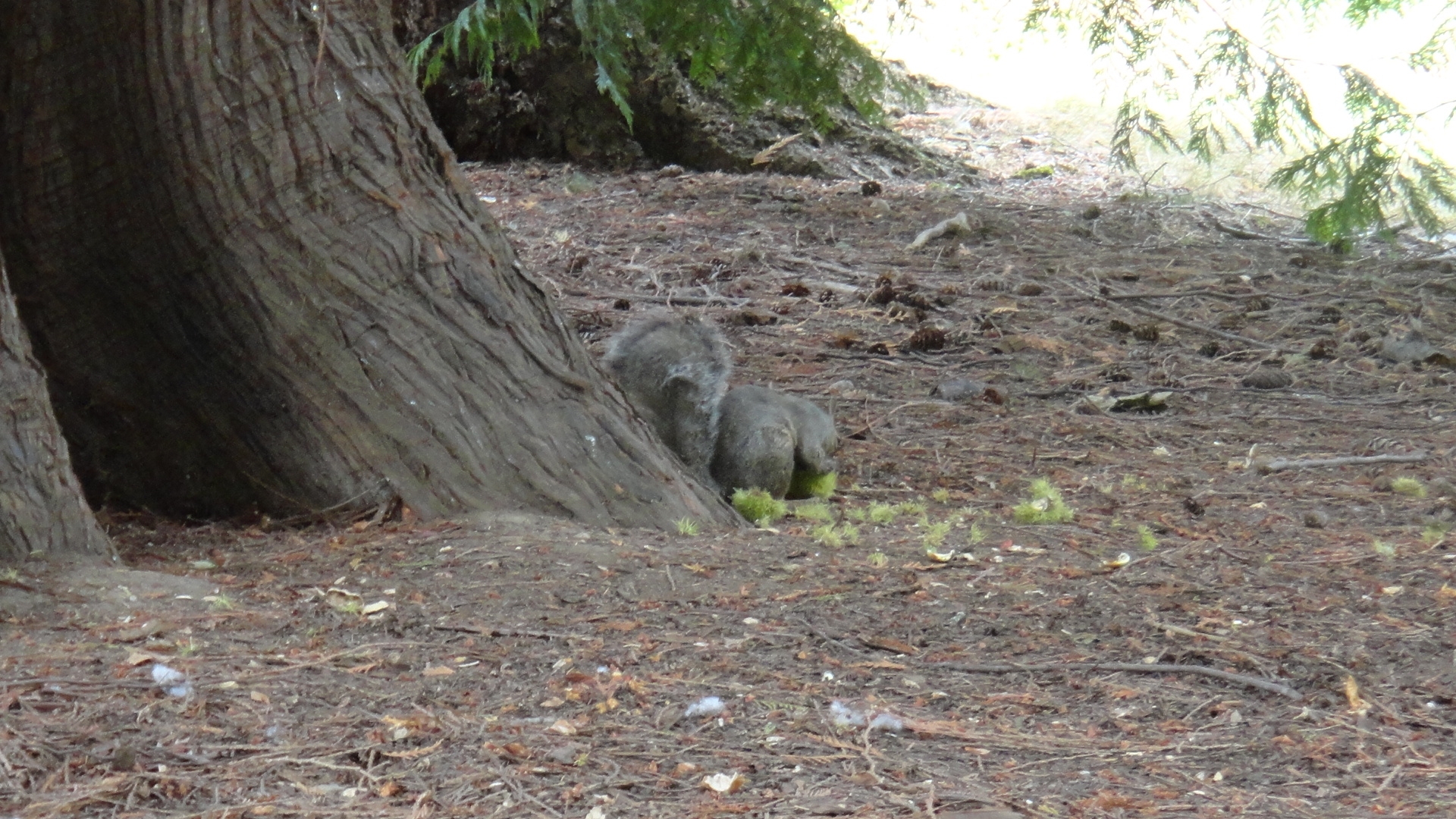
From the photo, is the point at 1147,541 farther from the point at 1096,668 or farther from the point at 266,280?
the point at 266,280

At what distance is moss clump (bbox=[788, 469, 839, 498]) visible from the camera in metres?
5.12

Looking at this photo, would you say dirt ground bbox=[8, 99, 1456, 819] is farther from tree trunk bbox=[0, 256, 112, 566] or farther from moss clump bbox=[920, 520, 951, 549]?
tree trunk bbox=[0, 256, 112, 566]

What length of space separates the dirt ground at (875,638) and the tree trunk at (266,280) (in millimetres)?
224

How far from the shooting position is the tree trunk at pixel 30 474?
11.0 feet

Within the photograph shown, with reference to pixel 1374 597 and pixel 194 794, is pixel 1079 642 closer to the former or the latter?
pixel 1374 597

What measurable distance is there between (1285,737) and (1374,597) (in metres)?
1.10

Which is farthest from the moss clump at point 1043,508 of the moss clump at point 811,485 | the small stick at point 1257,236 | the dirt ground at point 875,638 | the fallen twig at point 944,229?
the small stick at point 1257,236

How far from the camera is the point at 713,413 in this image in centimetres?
514

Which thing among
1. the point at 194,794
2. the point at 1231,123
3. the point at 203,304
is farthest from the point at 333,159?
the point at 1231,123

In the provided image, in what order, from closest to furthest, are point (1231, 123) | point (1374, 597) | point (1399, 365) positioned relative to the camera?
point (1374, 597) < point (1399, 365) < point (1231, 123)

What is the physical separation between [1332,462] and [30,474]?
467 centimetres

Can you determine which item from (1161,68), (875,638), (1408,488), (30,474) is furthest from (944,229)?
(30,474)

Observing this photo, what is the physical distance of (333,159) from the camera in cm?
413

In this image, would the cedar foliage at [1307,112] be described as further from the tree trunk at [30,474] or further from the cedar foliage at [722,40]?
the tree trunk at [30,474]
